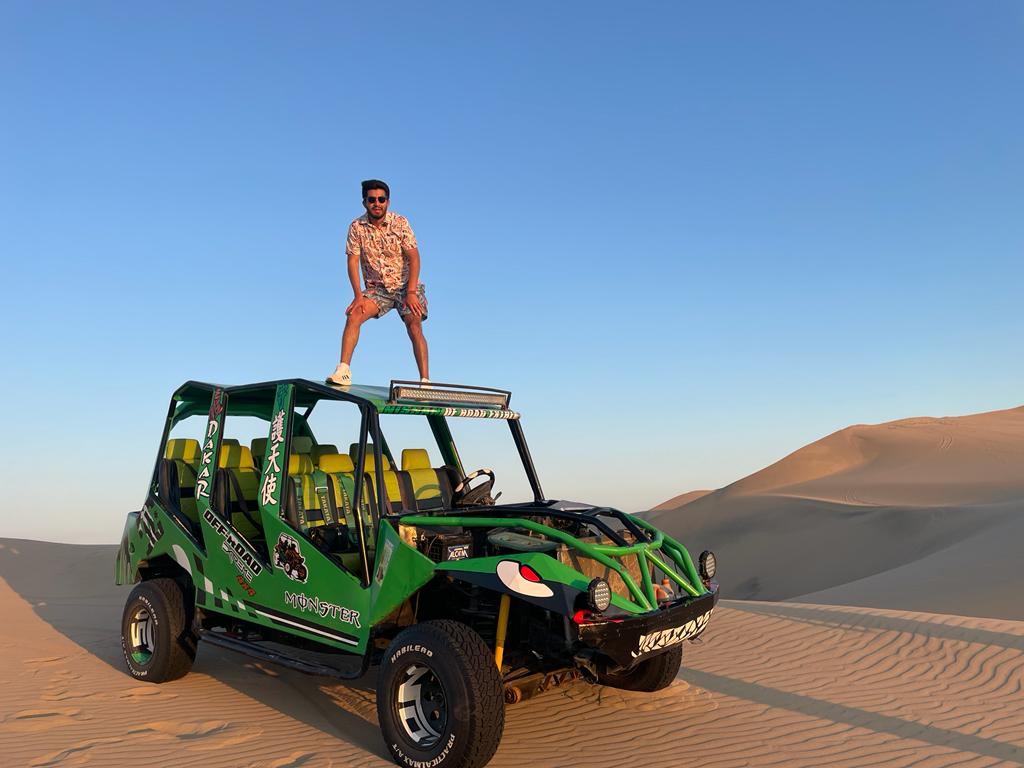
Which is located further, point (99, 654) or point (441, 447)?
point (99, 654)

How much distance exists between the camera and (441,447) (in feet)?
27.3

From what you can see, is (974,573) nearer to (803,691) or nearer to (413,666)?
(803,691)

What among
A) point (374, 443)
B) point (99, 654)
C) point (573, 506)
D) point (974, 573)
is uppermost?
point (374, 443)

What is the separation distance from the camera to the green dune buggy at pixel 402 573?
5137 mm

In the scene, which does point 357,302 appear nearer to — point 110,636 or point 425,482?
point 425,482

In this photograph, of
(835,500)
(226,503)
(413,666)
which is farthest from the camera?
(835,500)

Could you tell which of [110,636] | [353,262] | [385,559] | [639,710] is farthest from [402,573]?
[110,636]

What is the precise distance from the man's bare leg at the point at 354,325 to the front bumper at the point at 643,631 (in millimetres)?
3544

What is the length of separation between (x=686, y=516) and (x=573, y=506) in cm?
2970

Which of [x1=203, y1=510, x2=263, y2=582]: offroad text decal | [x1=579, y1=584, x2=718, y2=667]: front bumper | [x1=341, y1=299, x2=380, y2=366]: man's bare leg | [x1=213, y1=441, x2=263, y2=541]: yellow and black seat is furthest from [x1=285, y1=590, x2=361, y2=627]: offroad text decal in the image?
[x1=341, y1=299, x2=380, y2=366]: man's bare leg

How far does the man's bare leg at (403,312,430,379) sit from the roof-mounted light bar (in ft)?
3.46

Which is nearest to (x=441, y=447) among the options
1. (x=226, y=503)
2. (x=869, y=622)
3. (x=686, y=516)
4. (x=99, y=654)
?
(x=226, y=503)

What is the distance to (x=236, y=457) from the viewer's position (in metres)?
7.84

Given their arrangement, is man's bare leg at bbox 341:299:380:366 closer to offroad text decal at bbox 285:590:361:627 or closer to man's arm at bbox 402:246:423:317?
man's arm at bbox 402:246:423:317
